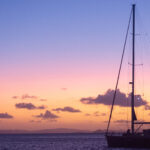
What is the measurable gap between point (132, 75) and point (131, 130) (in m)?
10.3

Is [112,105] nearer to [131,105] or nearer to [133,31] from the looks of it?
[131,105]

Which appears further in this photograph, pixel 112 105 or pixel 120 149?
pixel 112 105

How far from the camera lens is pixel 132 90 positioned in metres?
70.3

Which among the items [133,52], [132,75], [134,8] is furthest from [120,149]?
[134,8]

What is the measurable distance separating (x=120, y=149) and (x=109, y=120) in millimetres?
6556

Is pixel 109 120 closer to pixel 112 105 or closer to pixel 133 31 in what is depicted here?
pixel 112 105

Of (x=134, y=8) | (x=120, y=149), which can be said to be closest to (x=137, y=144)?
(x=120, y=149)

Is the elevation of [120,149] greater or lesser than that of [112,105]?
lesser

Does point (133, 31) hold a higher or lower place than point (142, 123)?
higher

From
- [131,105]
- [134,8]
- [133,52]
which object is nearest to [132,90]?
[131,105]

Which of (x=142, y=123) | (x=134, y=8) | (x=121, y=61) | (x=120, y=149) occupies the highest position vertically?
(x=134, y=8)

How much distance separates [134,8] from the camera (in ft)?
241

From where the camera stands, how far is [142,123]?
71312mm

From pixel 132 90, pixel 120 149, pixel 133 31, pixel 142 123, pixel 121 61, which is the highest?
pixel 133 31
